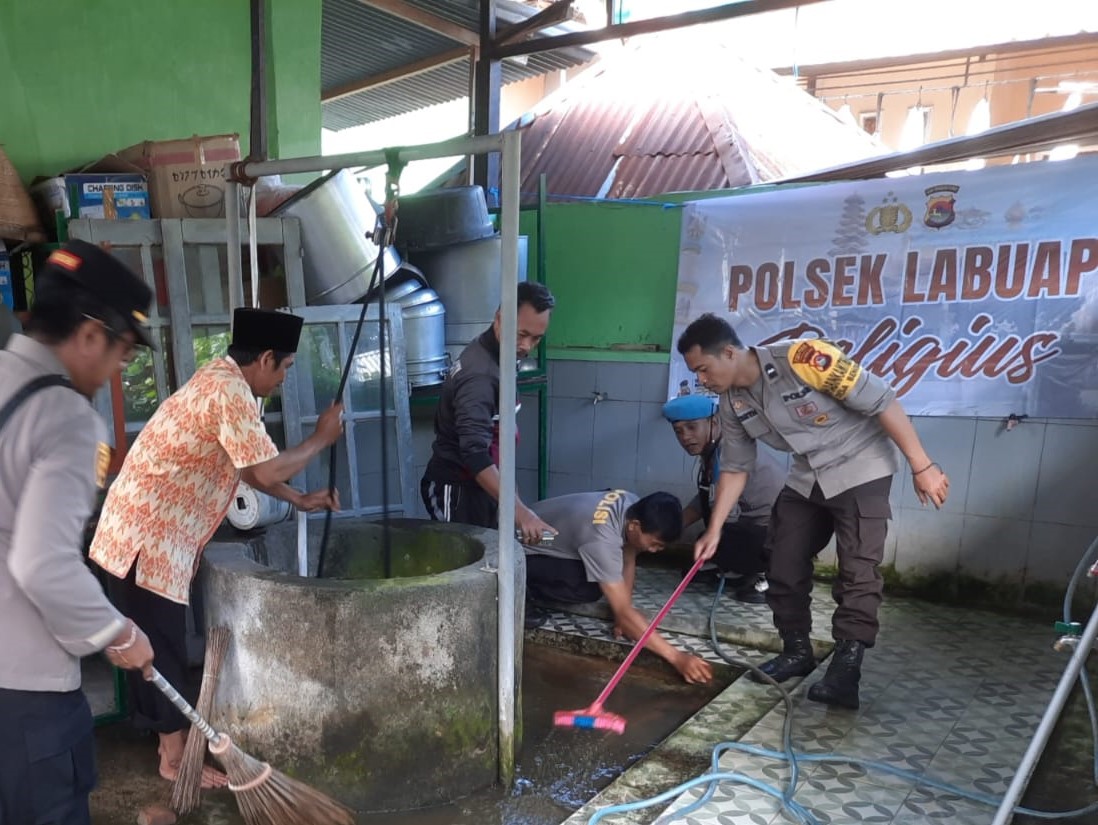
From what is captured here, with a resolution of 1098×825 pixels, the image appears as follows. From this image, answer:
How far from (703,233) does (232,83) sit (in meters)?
3.04

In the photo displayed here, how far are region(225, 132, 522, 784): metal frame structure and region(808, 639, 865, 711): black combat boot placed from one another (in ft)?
4.15

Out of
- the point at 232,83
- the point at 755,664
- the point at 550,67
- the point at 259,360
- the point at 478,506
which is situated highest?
the point at 550,67

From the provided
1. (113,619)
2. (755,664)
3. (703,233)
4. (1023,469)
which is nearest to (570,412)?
(703,233)

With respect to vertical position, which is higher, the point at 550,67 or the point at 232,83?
the point at 550,67

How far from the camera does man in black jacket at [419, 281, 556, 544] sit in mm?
3373

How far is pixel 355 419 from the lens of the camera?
4387 mm

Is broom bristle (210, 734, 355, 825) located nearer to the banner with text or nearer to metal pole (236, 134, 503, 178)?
metal pole (236, 134, 503, 178)

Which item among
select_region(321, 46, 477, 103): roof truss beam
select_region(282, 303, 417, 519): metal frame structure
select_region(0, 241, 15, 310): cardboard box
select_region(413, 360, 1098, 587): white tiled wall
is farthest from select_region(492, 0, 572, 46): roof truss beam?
select_region(0, 241, 15, 310): cardboard box

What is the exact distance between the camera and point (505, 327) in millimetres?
2555

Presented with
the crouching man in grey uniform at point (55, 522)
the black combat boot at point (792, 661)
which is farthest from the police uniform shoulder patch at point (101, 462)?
the black combat boot at point (792, 661)

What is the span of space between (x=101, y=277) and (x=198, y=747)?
5.50 ft

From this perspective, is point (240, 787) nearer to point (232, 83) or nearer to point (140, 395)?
point (140, 395)

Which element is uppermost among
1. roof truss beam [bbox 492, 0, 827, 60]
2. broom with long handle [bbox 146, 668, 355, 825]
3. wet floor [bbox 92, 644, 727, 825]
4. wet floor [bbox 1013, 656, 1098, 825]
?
roof truss beam [bbox 492, 0, 827, 60]

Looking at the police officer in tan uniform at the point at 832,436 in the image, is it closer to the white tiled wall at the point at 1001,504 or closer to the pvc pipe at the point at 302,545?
the white tiled wall at the point at 1001,504
